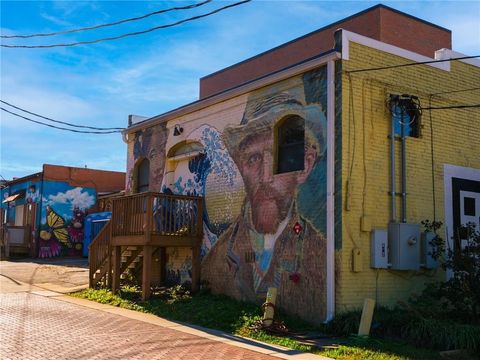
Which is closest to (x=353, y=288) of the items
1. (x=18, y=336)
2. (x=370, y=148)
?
(x=370, y=148)

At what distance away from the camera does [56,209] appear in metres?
30.3

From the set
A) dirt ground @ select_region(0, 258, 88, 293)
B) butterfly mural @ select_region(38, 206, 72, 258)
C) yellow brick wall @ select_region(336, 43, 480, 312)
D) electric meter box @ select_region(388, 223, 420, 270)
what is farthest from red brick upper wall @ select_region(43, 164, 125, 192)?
electric meter box @ select_region(388, 223, 420, 270)

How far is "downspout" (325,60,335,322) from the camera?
1121 centimetres

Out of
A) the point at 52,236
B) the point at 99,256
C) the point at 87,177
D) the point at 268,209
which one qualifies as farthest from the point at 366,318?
the point at 87,177

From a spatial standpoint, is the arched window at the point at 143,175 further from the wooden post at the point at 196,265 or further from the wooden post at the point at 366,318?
the wooden post at the point at 366,318

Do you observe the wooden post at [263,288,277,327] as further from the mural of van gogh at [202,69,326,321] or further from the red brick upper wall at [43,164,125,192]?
the red brick upper wall at [43,164,125,192]

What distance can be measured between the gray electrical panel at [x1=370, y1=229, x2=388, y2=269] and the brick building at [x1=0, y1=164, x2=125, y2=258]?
2229cm

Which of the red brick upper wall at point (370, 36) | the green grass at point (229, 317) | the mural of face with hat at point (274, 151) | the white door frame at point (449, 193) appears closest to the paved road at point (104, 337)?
the green grass at point (229, 317)

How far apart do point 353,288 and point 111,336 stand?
15.3ft

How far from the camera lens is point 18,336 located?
964cm

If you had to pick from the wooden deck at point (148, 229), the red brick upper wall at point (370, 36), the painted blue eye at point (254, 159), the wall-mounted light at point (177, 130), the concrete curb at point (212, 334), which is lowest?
the concrete curb at point (212, 334)

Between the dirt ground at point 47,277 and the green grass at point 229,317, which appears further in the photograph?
the dirt ground at point 47,277

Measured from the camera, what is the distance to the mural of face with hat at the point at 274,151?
12.3m

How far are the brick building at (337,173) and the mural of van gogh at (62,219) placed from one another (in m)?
16.4
